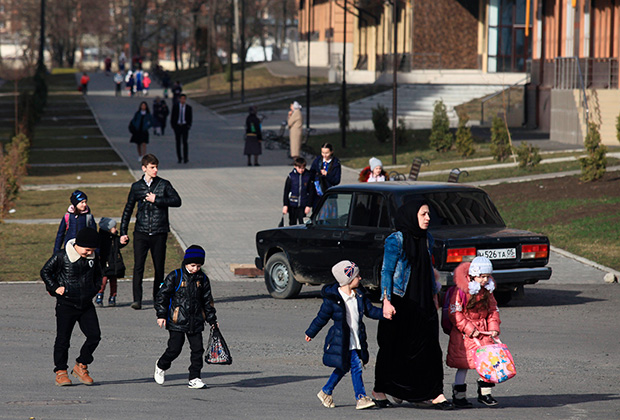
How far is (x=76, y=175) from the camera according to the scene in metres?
31.5

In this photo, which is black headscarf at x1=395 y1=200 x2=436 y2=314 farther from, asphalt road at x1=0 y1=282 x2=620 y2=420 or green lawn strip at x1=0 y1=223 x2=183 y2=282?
green lawn strip at x1=0 y1=223 x2=183 y2=282

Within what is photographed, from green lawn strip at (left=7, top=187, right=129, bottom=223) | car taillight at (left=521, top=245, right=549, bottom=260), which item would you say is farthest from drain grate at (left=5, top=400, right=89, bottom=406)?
green lawn strip at (left=7, top=187, right=129, bottom=223)

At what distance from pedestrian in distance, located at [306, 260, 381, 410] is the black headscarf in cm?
32

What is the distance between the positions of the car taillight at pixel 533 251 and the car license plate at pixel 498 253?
0.41 feet

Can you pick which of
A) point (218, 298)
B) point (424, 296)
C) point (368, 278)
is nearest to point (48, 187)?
point (218, 298)

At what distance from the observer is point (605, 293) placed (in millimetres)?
14156

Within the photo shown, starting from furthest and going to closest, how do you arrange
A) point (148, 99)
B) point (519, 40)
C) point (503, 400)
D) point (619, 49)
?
point (148, 99), point (519, 40), point (619, 49), point (503, 400)

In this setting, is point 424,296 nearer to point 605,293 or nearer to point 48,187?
point 605,293

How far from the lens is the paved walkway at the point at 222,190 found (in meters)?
17.6

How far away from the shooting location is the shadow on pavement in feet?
44.2

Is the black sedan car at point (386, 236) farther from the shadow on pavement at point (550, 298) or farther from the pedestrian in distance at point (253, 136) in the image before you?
the pedestrian in distance at point (253, 136)

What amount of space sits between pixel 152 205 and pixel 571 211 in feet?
35.7

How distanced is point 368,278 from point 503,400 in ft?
15.0

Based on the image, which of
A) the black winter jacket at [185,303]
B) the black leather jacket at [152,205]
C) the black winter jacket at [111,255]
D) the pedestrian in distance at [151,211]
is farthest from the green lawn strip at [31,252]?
the black winter jacket at [185,303]
